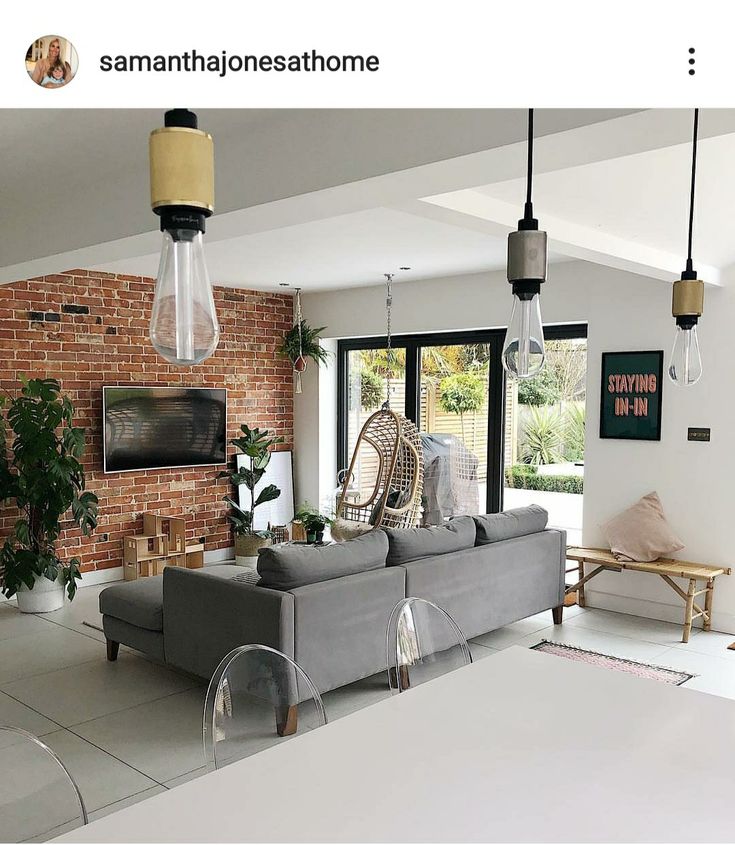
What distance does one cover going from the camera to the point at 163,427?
671cm

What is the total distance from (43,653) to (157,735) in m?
1.49

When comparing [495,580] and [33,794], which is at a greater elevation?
[33,794]

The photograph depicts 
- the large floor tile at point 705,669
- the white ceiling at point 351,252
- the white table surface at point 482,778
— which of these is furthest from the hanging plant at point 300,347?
the white table surface at point 482,778

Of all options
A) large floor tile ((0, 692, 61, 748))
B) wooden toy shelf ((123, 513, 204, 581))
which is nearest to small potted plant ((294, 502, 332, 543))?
wooden toy shelf ((123, 513, 204, 581))

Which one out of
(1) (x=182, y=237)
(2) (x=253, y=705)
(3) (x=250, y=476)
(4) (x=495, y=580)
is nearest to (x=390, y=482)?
(3) (x=250, y=476)

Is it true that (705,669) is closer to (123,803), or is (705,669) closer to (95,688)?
(123,803)

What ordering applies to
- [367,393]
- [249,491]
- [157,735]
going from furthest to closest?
1. [367,393]
2. [249,491]
3. [157,735]

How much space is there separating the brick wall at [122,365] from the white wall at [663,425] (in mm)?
2078

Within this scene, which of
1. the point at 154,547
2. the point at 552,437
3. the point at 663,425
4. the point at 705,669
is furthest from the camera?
the point at 154,547

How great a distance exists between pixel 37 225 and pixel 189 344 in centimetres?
338

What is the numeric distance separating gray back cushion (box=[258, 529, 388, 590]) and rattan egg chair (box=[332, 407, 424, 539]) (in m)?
A: 2.11
